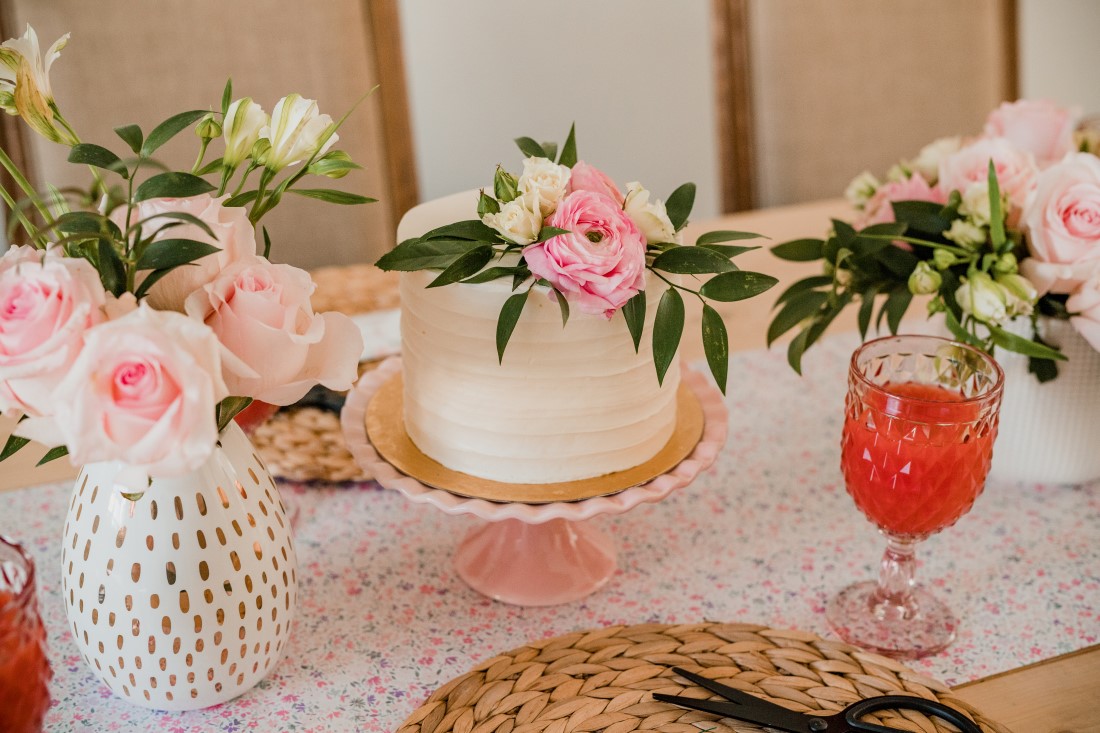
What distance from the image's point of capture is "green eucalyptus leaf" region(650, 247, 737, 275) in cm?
80

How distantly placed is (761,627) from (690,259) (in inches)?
11.9

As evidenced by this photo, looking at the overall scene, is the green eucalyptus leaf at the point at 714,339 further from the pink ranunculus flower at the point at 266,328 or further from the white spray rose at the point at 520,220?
the pink ranunculus flower at the point at 266,328

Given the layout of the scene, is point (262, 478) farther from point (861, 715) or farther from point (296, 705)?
point (861, 715)

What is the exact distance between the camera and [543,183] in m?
0.79

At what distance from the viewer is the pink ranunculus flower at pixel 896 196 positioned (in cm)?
109

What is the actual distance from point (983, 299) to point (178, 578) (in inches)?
28.4

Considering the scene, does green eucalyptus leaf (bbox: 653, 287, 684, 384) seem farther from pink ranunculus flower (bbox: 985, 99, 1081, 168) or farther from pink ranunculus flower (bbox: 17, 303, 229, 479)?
pink ranunculus flower (bbox: 985, 99, 1081, 168)

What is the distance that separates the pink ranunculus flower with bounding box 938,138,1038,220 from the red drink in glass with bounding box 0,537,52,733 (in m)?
0.88

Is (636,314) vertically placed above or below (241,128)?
below

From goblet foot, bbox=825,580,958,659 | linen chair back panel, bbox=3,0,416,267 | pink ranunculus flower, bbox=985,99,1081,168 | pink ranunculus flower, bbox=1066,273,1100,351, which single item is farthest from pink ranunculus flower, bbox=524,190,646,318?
linen chair back panel, bbox=3,0,416,267

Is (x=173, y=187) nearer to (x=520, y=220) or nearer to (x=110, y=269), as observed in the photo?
(x=110, y=269)

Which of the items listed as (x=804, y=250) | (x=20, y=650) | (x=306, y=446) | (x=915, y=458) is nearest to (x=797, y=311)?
(x=804, y=250)

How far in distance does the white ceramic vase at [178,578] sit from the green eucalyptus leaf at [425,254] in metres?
0.18

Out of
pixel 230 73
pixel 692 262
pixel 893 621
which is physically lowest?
pixel 893 621
